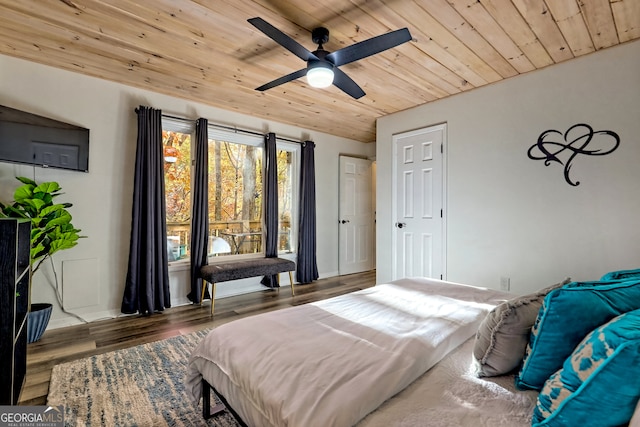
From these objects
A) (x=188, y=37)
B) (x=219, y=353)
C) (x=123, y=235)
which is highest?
(x=188, y=37)

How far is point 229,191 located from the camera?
425 centimetres

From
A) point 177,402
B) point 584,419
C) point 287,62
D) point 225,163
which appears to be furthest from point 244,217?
point 584,419

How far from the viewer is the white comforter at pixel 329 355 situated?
950 mm

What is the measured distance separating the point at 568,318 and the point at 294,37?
7.94 feet

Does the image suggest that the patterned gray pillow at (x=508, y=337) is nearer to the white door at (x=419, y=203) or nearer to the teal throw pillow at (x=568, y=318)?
the teal throw pillow at (x=568, y=318)

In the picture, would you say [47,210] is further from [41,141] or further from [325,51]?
[325,51]

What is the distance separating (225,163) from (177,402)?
120 inches

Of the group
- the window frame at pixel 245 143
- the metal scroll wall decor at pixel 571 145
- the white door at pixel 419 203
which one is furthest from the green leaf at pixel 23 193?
the metal scroll wall decor at pixel 571 145

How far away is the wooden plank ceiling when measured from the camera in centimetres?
204

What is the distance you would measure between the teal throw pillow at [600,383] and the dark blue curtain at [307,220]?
407 cm

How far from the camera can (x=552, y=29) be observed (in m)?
2.34

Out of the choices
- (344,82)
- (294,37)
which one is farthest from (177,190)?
(344,82)

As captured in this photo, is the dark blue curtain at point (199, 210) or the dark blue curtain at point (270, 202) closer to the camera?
the dark blue curtain at point (199, 210)

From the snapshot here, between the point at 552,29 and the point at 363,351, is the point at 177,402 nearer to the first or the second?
the point at 363,351
